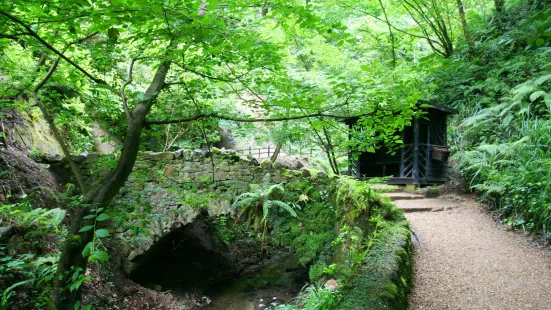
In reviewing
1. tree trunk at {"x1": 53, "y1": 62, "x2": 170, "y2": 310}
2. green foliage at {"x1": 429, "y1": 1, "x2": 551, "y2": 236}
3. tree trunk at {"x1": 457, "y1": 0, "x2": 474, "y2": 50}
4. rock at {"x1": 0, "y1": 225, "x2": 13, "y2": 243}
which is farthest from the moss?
tree trunk at {"x1": 457, "y1": 0, "x2": 474, "y2": 50}

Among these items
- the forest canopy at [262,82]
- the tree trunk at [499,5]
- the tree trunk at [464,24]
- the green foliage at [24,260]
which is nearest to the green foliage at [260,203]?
the forest canopy at [262,82]

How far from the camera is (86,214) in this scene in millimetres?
3002

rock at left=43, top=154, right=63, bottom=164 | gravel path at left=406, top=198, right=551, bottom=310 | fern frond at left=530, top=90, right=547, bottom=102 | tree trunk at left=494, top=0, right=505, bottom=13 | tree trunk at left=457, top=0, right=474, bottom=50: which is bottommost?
gravel path at left=406, top=198, right=551, bottom=310

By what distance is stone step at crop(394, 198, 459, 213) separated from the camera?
8.24 m

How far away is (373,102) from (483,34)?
1223cm

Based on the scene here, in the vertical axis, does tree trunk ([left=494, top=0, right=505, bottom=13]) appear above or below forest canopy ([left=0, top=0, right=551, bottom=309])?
above

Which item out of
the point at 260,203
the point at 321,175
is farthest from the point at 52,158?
the point at 321,175

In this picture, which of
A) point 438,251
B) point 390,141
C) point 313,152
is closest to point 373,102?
point 390,141

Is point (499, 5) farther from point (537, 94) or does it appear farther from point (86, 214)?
point (86, 214)

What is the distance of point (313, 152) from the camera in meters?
16.2

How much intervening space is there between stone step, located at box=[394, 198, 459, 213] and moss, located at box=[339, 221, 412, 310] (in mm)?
3455

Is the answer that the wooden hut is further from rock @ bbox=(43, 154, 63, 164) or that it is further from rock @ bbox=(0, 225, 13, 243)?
rock @ bbox=(0, 225, 13, 243)

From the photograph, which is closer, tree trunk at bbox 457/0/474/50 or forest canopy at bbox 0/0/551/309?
forest canopy at bbox 0/0/551/309

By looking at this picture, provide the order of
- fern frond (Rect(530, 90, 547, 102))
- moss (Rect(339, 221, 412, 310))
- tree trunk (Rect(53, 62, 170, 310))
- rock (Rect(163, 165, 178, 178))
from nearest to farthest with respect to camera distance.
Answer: tree trunk (Rect(53, 62, 170, 310)) < moss (Rect(339, 221, 412, 310)) < rock (Rect(163, 165, 178, 178)) < fern frond (Rect(530, 90, 547, 102))
